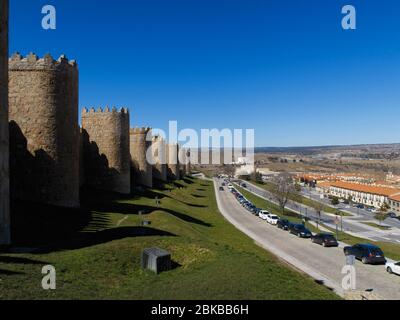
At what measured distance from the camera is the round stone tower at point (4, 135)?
45.9 ft

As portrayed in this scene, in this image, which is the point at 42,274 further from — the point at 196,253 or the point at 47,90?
the point at 47,90

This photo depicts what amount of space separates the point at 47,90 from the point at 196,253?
1299 cm

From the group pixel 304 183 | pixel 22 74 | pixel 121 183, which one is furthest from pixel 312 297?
pixel 304 183

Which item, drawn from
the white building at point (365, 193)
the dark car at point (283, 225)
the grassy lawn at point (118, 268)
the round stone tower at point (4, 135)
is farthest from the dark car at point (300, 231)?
the white building at point (365, 193)

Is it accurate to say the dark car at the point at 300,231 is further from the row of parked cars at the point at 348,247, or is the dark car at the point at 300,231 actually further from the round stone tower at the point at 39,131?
→ the round stone tower at the point at 39,131

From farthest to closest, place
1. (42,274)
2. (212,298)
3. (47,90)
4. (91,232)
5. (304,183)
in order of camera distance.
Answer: (304,183) < (47,90) < (91,232) < (42,274) < (212,298)

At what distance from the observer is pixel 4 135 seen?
1421cm

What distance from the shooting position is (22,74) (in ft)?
72.3

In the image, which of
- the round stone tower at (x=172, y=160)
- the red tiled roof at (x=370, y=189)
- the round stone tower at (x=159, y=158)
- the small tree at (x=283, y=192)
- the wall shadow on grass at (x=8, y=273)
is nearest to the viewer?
the wall shadow on grass at (x=8, y=273)

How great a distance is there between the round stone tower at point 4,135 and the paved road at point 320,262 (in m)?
13.1

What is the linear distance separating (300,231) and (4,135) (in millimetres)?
24172

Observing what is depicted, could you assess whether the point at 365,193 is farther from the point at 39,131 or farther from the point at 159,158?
the point at 39,131

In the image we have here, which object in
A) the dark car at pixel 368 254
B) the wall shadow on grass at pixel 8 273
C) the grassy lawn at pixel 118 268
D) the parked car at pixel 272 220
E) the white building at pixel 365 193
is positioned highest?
the wall shadow on grass at pixel 8 273
